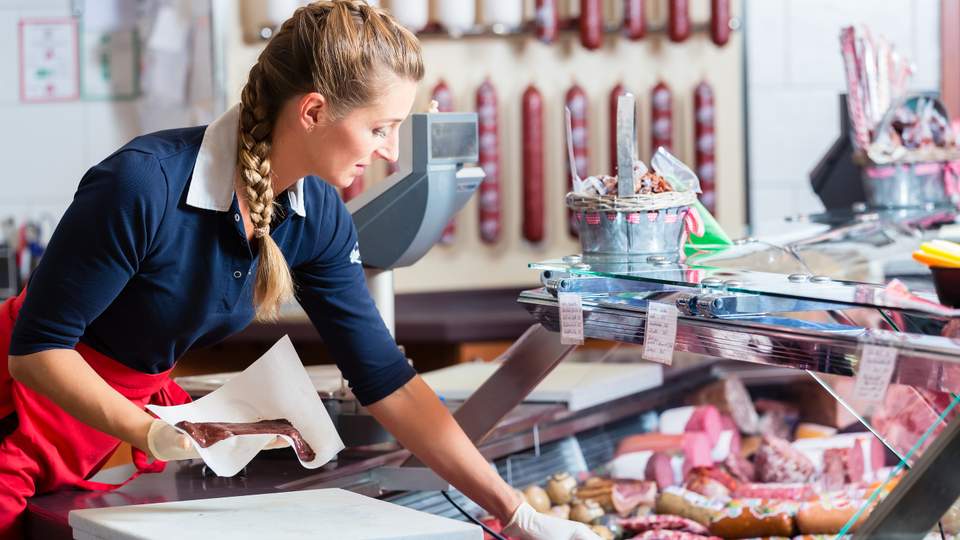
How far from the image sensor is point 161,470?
213cm

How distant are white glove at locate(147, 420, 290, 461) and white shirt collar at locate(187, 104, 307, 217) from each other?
1.12 ft

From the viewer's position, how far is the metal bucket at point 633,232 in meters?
1.88

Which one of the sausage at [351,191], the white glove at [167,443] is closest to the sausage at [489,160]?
the sausage at [351,191]

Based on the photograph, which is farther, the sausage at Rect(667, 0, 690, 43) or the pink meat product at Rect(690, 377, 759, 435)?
the sausage at Rect(667, 0, 690, 43)

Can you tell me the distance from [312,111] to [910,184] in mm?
1986

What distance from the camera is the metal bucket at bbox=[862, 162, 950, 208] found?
3.22 m

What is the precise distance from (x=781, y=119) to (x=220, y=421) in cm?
376

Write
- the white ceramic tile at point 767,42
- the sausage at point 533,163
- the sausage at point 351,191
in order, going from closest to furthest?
the sausage at point 351,191 → the sausage at point 533,163 → the white ceramic tile at point 767,42

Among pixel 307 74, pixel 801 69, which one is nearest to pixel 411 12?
pixel 801 69

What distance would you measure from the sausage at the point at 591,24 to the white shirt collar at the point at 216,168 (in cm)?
298

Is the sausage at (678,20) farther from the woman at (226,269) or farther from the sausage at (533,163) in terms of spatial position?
the woman at (226,269)

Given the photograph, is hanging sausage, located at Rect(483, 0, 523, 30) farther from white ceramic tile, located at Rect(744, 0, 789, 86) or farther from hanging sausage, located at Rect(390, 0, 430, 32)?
white ceramic tile, located at Rect(744, 0, 789, 86)

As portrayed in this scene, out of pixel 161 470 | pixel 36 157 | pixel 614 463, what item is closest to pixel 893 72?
pixel 614 463

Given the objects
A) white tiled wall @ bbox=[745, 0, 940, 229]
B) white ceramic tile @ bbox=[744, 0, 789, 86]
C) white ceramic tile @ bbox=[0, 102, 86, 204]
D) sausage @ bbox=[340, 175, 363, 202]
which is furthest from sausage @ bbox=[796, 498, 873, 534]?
white ceramic tile @ bbox=[0, 102, 86, 204]
